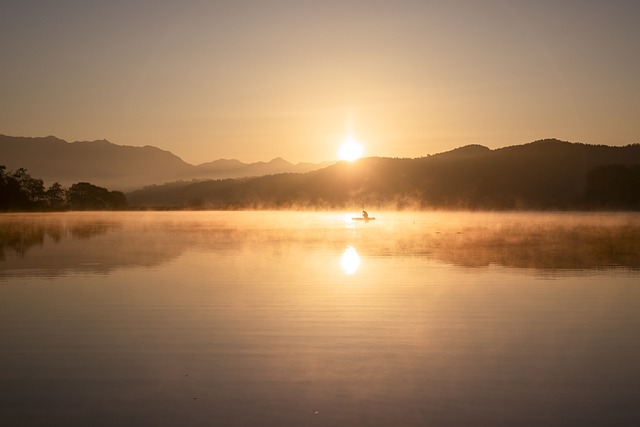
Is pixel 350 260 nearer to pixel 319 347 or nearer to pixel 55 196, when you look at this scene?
pixel 319 347

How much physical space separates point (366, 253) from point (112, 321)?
23.6 metres

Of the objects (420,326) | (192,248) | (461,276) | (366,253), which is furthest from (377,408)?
(192,248)

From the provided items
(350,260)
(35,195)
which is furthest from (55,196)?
(350,260)

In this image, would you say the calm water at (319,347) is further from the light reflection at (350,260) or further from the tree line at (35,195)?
the tree line at (35,195)

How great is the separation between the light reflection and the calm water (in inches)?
51.2

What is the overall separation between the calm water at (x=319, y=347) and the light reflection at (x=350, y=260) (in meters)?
1.30

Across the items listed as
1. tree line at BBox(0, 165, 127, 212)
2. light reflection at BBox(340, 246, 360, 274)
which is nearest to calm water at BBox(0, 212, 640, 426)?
light reflection at BBox(340, 246, 360, 274)

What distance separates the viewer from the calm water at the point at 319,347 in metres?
10.2

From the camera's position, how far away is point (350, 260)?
34531mm

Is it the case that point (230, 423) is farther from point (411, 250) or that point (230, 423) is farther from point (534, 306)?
point (411, 250)

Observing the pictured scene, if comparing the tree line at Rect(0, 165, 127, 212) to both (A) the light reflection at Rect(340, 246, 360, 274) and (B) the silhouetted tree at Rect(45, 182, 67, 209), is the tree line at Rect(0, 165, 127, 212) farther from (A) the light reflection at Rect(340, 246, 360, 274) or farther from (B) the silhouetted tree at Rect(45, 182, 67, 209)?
(A) the light reflection at Rect(340, 246, 360, 274)

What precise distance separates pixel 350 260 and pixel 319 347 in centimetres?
2032

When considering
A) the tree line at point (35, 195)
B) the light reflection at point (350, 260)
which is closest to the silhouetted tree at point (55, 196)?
the tree line at point (35, 195)

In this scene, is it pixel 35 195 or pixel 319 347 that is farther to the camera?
pixel 35 195
